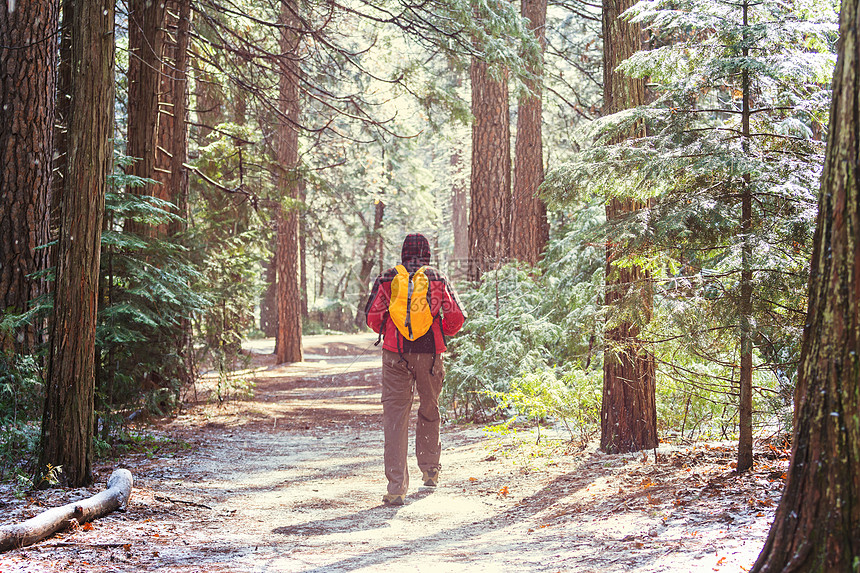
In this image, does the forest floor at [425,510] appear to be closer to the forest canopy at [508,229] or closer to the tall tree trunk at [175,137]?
the forest canopy at [508,229]

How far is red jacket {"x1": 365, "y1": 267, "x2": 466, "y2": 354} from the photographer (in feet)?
20.7

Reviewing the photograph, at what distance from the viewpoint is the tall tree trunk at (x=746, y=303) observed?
4945 mm

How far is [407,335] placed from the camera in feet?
20.4

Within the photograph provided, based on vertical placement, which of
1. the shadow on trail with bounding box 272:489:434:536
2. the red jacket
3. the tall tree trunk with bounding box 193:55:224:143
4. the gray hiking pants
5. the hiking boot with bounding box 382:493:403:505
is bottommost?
the shadow on trail with bounding box 272:489:434:536

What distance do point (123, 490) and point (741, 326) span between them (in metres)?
4.76

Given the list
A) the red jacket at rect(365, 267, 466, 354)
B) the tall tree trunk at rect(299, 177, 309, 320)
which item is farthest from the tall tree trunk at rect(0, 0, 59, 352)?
the tall tree trunk at rect(299, 177, 309, 320)

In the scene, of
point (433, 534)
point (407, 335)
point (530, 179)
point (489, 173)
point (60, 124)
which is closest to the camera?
point (433, 534)

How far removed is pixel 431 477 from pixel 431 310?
66.6 inches

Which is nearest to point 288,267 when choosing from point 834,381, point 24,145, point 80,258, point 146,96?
point 146,96

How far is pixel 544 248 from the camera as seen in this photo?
14938 millimetres

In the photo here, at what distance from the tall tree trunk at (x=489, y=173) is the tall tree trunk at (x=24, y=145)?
739 centimetres

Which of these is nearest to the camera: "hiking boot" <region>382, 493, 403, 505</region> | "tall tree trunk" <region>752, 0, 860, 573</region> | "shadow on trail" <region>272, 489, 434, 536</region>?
"tall tree trunk" <region>752, 0, 860, 573</region>

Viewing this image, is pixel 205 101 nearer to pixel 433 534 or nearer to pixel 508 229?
pixel 508 229

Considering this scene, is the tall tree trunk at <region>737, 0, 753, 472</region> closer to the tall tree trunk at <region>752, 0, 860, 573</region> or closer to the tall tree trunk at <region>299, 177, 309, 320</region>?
the tall tree trunk at <region>752, 0, 860, 573</region>
